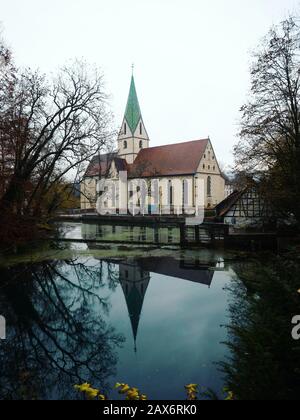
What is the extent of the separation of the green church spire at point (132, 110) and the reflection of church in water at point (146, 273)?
175 feet

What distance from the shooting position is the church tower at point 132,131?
207 feet

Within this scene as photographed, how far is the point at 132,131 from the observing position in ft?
207

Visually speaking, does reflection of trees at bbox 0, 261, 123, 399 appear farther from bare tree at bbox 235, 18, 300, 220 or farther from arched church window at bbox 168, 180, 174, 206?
arched church window at bbox 168, 180, 174, 206

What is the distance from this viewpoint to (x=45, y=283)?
404 inches

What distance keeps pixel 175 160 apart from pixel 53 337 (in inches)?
1867

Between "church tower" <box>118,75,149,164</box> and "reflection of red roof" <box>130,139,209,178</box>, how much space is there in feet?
26.6

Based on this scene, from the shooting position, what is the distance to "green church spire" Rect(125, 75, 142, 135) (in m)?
62.8

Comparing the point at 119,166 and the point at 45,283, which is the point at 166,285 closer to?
the point at 45,283
